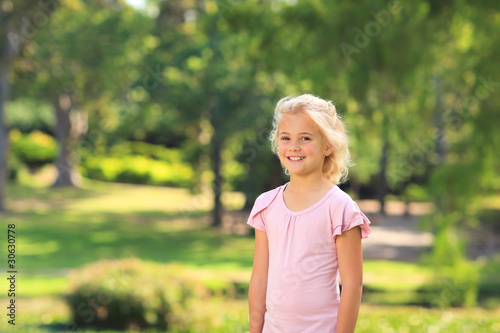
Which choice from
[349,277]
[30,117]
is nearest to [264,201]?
[349,277]

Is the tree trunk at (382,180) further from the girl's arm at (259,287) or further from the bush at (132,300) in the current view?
the girl's arm at (259,287)

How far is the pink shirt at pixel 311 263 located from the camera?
2143mm

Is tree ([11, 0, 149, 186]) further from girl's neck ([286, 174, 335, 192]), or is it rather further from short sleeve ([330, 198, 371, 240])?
short sleeve ([330, 198, 371, 240])

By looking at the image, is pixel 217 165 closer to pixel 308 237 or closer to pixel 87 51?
pixel 87 51

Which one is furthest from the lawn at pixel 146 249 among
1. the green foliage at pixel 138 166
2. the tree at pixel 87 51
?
the tree at pixel 87 51

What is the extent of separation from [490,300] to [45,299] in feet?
26.0

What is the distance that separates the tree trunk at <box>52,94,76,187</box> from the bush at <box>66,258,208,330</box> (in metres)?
24.8

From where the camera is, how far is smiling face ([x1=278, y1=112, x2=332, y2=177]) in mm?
2215

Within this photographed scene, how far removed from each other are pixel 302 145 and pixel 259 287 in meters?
0.54

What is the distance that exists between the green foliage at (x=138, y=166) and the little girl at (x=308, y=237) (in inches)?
1247

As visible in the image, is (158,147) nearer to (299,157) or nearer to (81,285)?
(81,285)

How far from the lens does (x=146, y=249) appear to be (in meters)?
18.6

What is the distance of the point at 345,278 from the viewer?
2.11 m

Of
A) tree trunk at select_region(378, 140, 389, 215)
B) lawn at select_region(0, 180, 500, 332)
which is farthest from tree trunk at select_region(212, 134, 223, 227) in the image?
tree trunk at select_region(378, 140, 389, 215)
